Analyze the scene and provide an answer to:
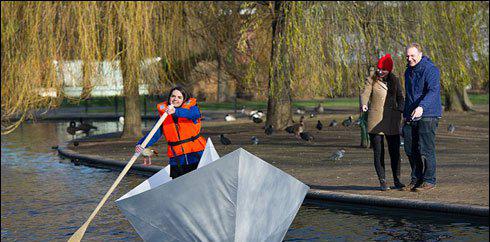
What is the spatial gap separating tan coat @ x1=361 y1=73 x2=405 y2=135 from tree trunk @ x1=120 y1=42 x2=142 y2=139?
30.8 feet

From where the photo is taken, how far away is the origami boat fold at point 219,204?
7363 mm

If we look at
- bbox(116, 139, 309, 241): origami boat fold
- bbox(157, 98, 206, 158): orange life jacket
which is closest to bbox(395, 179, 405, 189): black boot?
bbox(157, 98, 206, 158): orange life jacket

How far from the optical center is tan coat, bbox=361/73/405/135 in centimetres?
1187

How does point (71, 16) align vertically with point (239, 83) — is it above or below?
above

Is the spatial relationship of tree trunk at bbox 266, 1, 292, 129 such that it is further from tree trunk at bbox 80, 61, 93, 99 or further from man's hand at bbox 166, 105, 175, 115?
man's hand at bbox 166, 105, 175, 115

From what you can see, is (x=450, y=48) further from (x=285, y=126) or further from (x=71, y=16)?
(x=71, y=16)

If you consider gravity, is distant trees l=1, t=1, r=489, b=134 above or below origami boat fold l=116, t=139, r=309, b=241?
above

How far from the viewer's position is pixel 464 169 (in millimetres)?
14375

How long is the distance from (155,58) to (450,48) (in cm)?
657

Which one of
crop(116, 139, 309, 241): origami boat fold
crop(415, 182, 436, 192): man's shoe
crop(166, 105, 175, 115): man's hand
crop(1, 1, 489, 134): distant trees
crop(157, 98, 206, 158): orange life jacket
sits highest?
crop(1, 1, 489, 134): distant trees

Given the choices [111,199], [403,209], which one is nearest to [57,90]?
[111,199]

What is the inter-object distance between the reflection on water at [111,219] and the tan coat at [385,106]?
1.20m

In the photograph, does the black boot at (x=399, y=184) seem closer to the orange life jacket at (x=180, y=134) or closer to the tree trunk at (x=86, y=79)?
the orange life jacket at (x=180, y=134)

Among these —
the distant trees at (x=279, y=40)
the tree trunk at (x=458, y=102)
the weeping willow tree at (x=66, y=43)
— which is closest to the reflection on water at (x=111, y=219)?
the weeping willow tree at (x=66, y=43)
